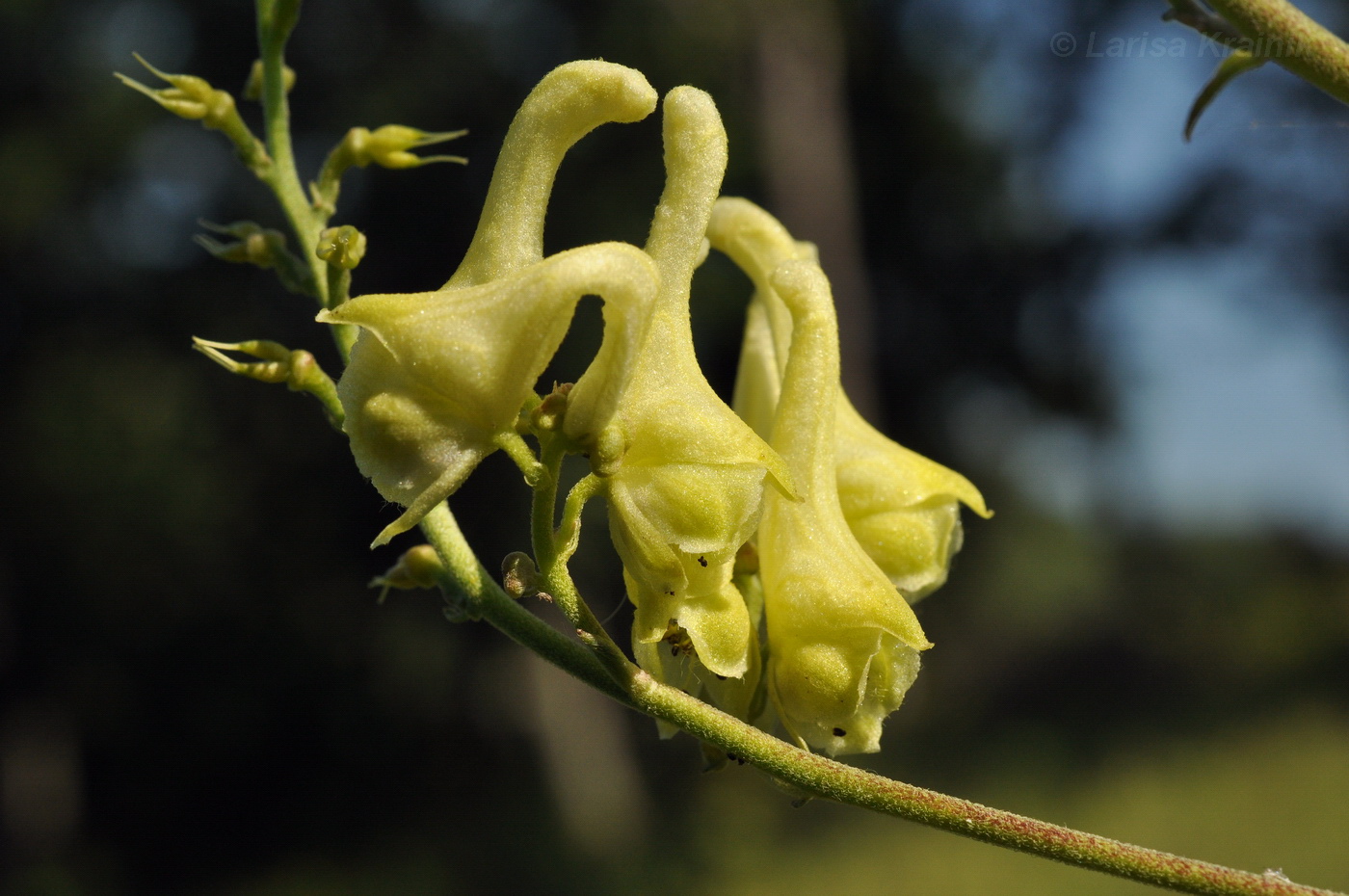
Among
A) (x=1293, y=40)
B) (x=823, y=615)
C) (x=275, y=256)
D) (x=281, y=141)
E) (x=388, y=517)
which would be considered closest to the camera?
(x=1293, y=40)

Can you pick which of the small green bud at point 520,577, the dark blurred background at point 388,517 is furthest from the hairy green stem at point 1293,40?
the dark blurred background at point 388,517

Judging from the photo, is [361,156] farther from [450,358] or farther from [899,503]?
[899,503]

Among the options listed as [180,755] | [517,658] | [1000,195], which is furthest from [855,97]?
[180,755]

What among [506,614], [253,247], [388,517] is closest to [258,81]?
[253,247]

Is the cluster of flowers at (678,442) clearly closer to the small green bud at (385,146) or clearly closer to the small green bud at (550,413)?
the small green bud at (550,413)

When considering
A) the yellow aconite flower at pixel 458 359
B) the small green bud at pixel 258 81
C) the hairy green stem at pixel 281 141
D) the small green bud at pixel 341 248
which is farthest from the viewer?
the small green bud at pixel 258 81

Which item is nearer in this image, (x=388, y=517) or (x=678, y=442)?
(x=678, y=442)

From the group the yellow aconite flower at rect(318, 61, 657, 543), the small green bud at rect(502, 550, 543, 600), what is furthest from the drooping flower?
the small green bud at rect(502, 550, 543, 600)

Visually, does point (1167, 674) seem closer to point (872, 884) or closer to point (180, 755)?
point (872, 884)
